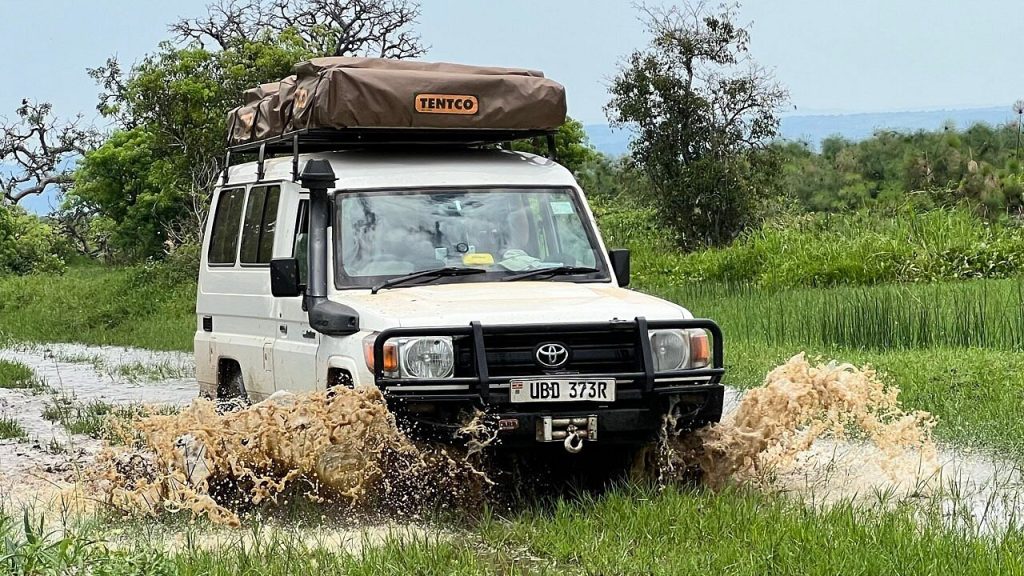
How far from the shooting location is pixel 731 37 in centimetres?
2972

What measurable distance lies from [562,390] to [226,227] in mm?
3878

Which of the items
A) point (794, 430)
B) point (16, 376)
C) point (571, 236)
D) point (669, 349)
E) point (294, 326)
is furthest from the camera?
point (16, 376)

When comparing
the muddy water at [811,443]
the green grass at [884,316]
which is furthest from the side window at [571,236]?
the green grass at [884,316]

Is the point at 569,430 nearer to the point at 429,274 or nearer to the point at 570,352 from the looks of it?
the point at 570,352

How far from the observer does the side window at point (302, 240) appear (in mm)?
8453

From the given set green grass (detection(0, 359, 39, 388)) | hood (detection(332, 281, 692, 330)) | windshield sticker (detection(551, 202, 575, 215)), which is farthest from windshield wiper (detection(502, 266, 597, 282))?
green grass (detection(0, 359, 39, 388))

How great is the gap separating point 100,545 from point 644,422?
2.68 metres

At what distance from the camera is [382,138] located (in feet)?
29.8

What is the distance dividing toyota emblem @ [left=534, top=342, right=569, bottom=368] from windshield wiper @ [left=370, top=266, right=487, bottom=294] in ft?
3.56

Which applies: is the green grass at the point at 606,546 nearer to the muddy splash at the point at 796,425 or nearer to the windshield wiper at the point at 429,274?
the muddy splash at the point at 796,425

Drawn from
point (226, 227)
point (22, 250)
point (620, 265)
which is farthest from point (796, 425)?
point (22, 250)

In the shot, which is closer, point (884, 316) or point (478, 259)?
point (478, 259)

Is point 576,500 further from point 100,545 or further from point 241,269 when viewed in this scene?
point 241,269

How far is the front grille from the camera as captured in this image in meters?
7.07
